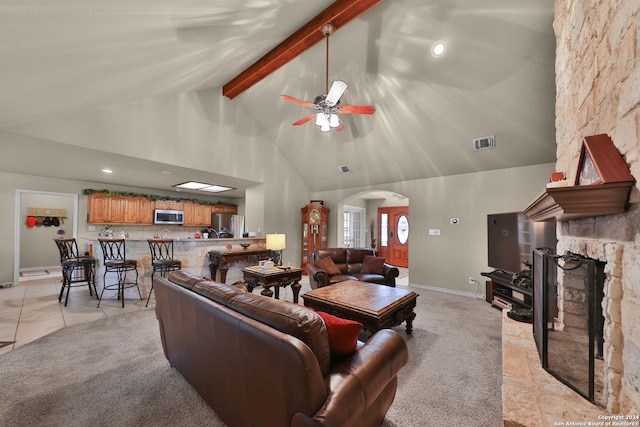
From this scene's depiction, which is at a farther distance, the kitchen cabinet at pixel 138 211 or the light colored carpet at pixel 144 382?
the kitchen cabinet at pixel 138 211

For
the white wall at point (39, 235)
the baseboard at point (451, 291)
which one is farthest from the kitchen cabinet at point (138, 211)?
the baseboard at point (451, 291)

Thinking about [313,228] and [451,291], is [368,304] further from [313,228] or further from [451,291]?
[313,228]

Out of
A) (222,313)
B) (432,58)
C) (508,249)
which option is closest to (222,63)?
(432,58)

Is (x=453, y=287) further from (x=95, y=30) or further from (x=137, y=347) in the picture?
(x=95, y=30)

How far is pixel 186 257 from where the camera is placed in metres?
4.65

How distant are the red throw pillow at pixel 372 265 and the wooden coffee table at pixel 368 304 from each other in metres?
1.26

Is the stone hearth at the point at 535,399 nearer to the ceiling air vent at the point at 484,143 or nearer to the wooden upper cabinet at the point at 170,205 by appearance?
the ceiling air vent at the point at 484,143

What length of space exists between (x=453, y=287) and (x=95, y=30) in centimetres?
599

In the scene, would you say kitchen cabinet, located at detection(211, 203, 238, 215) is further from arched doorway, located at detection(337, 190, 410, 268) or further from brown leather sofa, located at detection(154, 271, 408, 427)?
brown leather sofa, located at detection(154, 271, 408, 427)

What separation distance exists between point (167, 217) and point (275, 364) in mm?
7251

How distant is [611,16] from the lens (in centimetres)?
121

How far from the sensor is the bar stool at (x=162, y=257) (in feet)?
13.1

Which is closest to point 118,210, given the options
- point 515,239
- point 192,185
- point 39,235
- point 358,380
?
point 192,185

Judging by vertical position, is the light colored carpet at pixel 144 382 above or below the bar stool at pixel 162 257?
below
